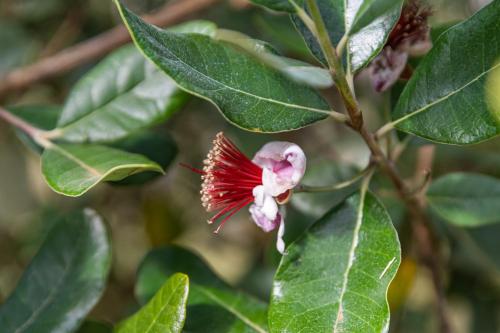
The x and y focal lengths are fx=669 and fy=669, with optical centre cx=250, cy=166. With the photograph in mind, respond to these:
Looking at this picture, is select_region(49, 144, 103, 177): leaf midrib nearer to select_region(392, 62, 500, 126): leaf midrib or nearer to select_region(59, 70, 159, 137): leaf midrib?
select_region(59, 70, 159, 137): leaf midrib

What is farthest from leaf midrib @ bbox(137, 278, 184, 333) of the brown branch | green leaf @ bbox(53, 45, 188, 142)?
the brown branch

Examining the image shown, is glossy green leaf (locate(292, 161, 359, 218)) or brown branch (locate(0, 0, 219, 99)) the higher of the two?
brown branch (locate(0, 0, 219, 99))

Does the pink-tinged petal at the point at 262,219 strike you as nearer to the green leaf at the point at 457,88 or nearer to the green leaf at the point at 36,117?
the green leaf at the point at 457,88

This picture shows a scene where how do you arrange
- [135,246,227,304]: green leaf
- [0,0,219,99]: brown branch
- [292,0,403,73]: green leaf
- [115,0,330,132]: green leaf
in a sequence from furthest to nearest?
1. [0,0,219,99]: brown branch
2. [135,246,227,304]: green leaf
3. [292,0,403,73]: green leaf
4. [115,0,330,132]: green leaf

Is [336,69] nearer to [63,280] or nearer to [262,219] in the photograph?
[262,219]

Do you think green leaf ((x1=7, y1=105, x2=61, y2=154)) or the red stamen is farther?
green leaf ((x1=7, y1=105, x2=61, y2=154))

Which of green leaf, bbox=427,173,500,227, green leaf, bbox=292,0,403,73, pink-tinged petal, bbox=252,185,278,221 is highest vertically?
green leaf, bbox=292,0,403,73
